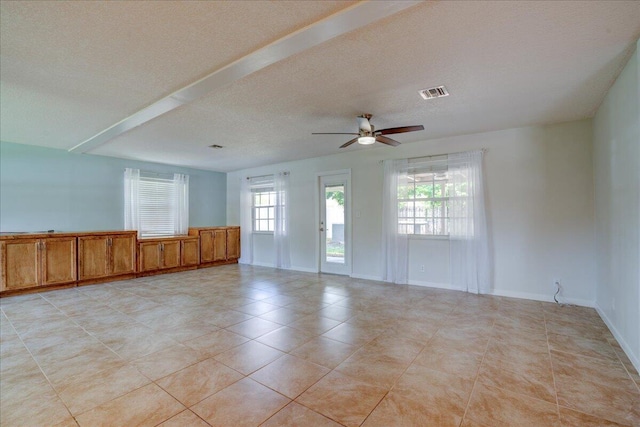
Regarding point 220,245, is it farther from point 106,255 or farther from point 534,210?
point 534,210

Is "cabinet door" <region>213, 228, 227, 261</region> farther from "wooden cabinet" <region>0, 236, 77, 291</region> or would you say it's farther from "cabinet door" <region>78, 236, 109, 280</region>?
"wooden cabinet" <region>0, 236, 77, 291</region>

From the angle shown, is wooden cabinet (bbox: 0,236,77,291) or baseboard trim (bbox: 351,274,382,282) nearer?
wooden cabinet (bbox: 0,236,77,291)

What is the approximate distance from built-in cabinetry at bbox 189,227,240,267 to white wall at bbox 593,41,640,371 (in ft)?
23.8

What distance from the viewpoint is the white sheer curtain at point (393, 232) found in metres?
5.34

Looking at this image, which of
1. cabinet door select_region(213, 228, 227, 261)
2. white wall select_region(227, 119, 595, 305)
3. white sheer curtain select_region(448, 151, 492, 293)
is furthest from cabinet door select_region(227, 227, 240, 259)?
white sheer curtain select_region(448, 151, 492, 293)

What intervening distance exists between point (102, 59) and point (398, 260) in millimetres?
4851

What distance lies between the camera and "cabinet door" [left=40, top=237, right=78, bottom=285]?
498 cm

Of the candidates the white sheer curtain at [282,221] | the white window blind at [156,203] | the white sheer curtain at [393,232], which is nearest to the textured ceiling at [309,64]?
the white sheer curtain at [393,232]

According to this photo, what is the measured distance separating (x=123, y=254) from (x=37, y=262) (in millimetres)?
1256

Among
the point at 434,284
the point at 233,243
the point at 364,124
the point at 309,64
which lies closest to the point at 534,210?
the point at 434,284

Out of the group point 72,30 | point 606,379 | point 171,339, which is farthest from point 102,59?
point 606,379

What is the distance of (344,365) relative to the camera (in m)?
2.46

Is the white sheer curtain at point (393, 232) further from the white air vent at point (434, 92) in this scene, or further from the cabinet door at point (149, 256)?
the cabinet door at point (149, 256)

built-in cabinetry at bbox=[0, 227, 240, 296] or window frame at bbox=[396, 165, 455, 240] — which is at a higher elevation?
window frame at bbox=[396, 165, 455, 240]
